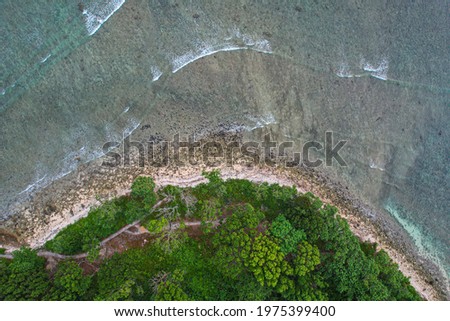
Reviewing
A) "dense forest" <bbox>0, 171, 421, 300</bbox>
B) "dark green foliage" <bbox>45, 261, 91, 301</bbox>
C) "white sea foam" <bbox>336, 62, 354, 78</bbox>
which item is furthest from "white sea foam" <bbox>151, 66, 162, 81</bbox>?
"dark green foliage" <bbox>45, 261, 91, 301</bbox>

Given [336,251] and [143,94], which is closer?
[336,251]

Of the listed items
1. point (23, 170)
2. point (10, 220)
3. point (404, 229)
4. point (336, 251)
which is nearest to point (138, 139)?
point (23, 170)

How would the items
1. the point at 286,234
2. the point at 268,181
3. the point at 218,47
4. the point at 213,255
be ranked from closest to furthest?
1. the point at 286,234
2. the point at 213,255
3. the point at 218,47
4. the point at 268,181

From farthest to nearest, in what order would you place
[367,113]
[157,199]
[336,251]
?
[367,113], [157,199], [336,251]

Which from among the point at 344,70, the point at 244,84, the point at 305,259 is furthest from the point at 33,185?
the point at 344,70

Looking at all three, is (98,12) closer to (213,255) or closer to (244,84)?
(244,84)

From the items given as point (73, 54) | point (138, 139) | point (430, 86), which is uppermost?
point (73, 54)

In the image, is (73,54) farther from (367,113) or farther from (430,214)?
(430,214)
